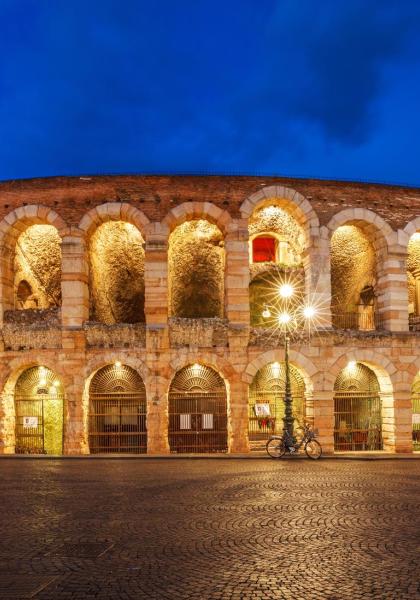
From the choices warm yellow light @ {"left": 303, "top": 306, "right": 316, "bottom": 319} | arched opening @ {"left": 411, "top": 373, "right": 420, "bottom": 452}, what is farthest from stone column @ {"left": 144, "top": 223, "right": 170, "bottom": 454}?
arched opening @ {"left": 411, "top": 373, "right": 420, "bottom": 452}

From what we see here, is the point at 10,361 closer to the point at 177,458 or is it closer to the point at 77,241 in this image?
the point at 77,241

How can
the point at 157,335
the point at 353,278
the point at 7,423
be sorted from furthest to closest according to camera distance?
1. the point at 353,278
2. the point at 7,423
3. the point at 157,335

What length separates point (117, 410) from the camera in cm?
2122

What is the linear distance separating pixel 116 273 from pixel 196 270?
3.33 metres

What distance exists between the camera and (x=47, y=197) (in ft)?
68.7

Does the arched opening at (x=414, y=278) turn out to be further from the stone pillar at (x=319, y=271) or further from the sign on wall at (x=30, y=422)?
Result: the sign on wall at (x=30, y=422)

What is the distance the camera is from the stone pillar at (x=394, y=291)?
68.9 ft

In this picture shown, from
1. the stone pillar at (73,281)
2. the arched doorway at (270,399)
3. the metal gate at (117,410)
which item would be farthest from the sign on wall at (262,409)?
the stone pillar at (73,281)

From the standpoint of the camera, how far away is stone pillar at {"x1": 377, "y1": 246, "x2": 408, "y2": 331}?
827 inches

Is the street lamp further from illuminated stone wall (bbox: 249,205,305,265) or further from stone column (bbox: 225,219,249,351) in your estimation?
illuminated stone wall (bbox: 249,205,305,265)

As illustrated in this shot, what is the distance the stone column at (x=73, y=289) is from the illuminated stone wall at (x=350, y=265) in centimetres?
1015

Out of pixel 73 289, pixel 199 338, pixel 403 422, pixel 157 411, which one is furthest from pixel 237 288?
pixel 403 422

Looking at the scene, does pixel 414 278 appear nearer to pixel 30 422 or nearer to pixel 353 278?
pixel 353 278

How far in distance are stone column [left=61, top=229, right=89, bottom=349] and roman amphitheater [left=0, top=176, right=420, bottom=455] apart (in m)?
0.04
